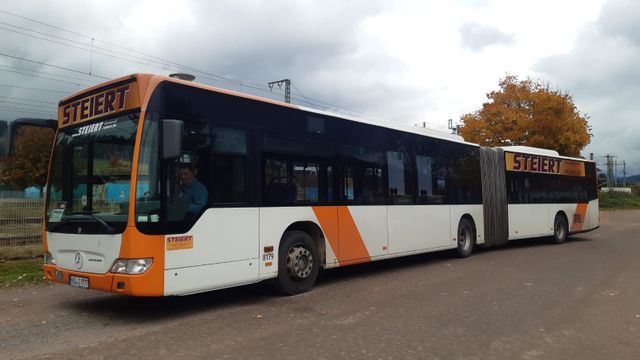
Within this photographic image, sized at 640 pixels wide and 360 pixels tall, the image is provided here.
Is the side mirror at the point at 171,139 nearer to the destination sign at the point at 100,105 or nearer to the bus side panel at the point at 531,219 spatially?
the destination sign at the point at 100,105

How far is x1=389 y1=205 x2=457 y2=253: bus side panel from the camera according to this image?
10664 mm

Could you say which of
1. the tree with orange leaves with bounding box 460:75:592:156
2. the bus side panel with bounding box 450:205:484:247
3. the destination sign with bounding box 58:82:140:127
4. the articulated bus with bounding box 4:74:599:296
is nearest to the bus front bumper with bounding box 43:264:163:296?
the articulated bus with bounding box 4:74:599:296

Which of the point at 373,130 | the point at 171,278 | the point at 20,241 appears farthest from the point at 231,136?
Answer: the point at 20,241

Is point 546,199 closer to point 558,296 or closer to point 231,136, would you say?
point 558,296

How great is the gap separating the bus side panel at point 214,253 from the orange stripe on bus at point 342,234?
5.35 feet

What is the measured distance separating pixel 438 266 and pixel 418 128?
3.19m

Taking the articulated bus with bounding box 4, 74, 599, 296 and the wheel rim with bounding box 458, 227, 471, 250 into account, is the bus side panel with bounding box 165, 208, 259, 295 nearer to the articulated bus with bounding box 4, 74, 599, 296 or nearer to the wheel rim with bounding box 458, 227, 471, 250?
the articulated bus with bounding box 4, 74, 599, 296

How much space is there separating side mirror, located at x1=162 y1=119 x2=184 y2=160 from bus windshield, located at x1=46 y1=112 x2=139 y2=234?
1.57 ft

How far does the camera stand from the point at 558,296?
8.23 m

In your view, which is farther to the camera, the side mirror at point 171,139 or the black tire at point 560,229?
the black tire at point 560,229

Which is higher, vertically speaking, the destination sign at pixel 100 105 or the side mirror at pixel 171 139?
the destination sign at pixel 100 105

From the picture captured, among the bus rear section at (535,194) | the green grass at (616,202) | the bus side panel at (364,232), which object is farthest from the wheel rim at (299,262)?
the green grass at (616,202)

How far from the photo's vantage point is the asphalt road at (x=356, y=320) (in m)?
5.37

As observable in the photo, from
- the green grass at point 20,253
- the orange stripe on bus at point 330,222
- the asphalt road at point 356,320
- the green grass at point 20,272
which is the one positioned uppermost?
the orange stripe on bus at point 330,222
